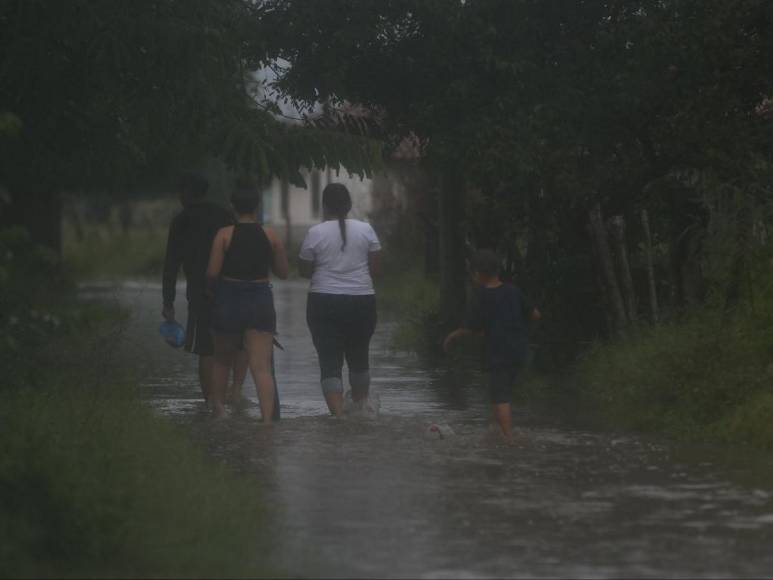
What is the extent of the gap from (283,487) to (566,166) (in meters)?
6.46

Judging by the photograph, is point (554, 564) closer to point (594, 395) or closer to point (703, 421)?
point (703, 421)

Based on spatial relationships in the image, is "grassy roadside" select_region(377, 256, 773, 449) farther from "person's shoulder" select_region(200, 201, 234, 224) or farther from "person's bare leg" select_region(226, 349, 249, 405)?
"person's shoulder" select_region(200, 201, 234, 224)

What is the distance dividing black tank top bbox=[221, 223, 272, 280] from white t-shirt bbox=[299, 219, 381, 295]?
1.06 ft

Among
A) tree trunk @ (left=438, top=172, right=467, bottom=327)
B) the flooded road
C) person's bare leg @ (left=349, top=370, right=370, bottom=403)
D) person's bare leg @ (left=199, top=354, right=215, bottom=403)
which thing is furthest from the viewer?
tree trunk @ (left=438, top=172, right=467, bottom=327)

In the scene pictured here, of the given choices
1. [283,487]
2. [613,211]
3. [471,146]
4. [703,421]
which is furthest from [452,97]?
[283,487]

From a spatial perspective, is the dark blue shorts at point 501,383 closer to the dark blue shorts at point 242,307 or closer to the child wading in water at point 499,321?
the child wading in water at point 499,321

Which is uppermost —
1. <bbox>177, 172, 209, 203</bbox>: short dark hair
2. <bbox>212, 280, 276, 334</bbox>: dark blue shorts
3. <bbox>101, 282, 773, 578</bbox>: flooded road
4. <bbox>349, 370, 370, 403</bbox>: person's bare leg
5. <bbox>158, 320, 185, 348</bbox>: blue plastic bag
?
<bbox>177, 172, 209, 203</bbox>: short dark hair

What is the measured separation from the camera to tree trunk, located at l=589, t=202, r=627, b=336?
15.3 m

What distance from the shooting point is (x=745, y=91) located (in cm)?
1452

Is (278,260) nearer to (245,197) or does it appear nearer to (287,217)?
(245,197)

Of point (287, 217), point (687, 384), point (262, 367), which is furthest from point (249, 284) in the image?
point (287, 217)

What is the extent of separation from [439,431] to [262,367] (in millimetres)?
1439

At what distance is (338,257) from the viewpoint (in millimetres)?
12664

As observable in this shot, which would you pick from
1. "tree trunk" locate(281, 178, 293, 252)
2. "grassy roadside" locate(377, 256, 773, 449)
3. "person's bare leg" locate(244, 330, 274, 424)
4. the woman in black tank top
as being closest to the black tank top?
the woman in black tank top
